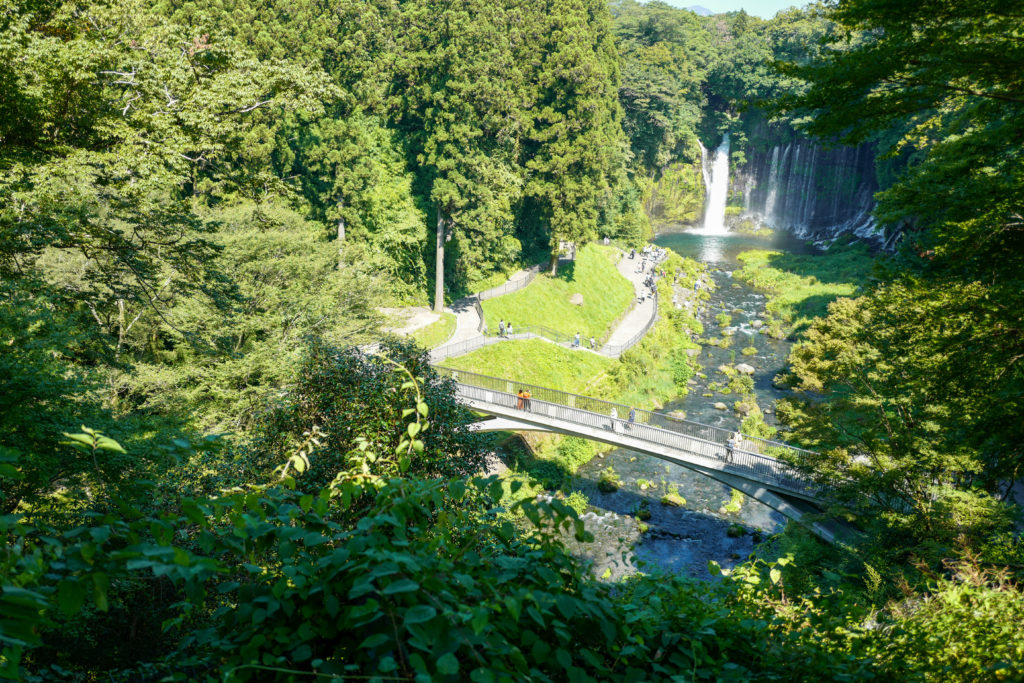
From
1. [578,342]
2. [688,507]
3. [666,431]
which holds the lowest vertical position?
[688,507]

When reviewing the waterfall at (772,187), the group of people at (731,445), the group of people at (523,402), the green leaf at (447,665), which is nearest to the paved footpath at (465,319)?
the group of people at (523,402)

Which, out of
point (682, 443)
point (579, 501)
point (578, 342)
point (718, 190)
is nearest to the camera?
point (682, 443)

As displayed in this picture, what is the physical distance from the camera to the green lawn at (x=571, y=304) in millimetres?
33625

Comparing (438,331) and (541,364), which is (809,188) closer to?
(541,364)

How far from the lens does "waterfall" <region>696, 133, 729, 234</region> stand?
6775 centimetres

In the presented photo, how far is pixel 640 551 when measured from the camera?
18.6 meters

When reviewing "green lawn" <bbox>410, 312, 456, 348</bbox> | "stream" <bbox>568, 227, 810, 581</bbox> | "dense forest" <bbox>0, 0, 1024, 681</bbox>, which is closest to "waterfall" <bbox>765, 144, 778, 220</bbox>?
"stream" <bbox>568, 227, 810, 581</bbox>

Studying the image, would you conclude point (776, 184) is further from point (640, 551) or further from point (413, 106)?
point (640, 551)

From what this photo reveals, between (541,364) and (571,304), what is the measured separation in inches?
348

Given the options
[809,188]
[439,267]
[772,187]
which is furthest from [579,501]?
[772,187]

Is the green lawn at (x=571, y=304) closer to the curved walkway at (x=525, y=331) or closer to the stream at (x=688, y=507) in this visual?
the curved walkway at (x=525, y=331)

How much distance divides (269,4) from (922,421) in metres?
32.8

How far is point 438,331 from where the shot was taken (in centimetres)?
2961

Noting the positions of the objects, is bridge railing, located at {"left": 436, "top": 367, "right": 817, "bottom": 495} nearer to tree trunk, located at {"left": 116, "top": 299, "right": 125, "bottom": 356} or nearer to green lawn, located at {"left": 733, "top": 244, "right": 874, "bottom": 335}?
tree trunk, located at {"left": 116, "top": 299, "right": 125, "bottom": 356}
